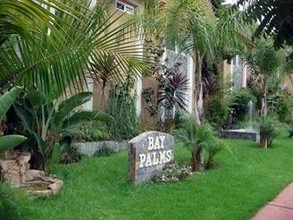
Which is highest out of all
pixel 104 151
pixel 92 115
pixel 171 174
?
pixel 92 115

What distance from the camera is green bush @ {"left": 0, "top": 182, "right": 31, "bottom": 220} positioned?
388 cm

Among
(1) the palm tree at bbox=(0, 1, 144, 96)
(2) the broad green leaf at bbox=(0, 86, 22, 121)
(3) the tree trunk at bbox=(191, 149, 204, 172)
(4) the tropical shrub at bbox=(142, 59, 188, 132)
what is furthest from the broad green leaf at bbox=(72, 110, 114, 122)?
(4) the tropical shrub at bbox=(142, 59, 188, 132)

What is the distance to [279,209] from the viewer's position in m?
7.16

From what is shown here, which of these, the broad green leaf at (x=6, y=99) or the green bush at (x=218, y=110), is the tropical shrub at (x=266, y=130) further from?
the broad green leaf at (x=6, y=99)

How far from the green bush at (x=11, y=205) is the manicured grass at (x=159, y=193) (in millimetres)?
910

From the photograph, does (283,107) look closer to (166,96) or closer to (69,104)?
(166,96)

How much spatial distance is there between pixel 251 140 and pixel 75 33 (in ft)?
43.0

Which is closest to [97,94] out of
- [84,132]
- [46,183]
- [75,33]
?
[84,132]

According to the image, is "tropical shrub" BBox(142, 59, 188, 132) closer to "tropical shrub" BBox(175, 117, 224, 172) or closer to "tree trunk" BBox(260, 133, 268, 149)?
"tree trunk" BBox(260, 133, 268, 149)

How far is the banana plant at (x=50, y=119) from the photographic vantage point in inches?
300

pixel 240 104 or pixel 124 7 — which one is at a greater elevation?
pixel 124 7

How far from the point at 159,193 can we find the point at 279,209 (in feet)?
6.03

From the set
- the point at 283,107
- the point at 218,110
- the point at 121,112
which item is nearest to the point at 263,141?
the point at 218,110

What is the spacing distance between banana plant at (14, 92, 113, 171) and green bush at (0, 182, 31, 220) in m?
3.40
